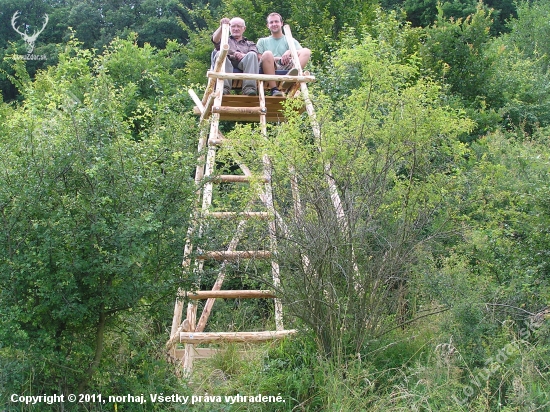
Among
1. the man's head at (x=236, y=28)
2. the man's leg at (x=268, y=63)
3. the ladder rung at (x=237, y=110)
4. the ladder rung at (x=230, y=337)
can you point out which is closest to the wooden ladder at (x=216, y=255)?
the ladder rung at (x=230, y=337)

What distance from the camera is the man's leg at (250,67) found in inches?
295

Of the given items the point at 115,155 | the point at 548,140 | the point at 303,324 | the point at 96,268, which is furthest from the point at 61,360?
the point at 548,140

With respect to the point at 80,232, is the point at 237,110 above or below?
below

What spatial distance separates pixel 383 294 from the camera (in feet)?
15.9

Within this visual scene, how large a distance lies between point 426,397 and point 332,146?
6.32 feet

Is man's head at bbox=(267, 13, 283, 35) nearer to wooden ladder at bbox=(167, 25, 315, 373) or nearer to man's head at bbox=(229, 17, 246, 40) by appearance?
man's head at bbox=(229, 17, 246, 40)

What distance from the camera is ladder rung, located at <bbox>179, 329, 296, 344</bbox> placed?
17.4 ft

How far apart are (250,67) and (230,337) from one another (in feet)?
11.0

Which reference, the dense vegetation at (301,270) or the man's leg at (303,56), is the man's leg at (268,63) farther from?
the dense vegetation at (301,270)

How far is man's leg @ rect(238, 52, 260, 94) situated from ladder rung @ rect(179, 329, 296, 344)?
124 inches

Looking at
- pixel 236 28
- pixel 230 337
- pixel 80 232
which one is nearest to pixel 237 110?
pixel 236 28

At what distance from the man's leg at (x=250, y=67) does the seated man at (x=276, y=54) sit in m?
0.07

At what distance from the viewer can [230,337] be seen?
5352mm

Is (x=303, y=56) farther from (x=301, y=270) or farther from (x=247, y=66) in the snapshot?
(x=301, y=270)
